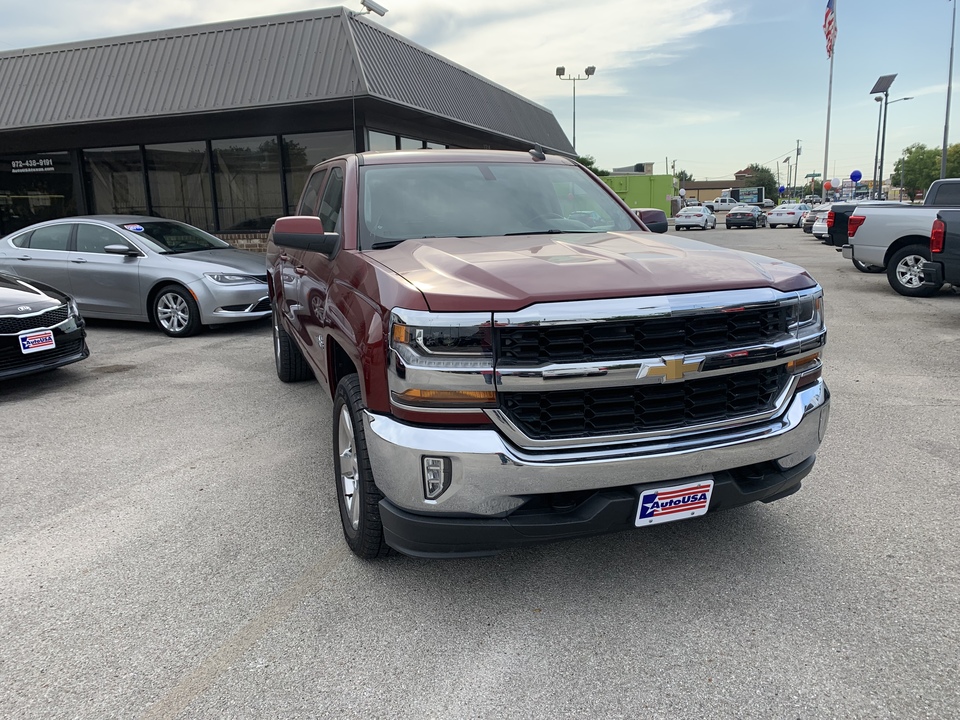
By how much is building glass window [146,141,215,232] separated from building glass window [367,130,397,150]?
3933 millimetres

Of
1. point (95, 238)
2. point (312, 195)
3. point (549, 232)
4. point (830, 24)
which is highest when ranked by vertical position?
point (830, 24)

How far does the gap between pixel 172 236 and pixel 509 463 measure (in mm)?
8508

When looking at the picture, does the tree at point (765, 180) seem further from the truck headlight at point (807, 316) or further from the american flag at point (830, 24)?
the truck headlight at point (807, 316)

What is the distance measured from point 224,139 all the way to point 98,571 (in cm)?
1480

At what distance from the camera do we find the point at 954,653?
8.04 feet

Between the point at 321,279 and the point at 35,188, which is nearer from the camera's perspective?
the point at 321,279

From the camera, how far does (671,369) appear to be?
250cm

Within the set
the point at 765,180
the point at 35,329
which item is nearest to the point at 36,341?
the point at 35,329

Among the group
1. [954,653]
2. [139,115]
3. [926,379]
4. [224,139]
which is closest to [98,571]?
[954,653]

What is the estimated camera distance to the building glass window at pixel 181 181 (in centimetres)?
1633

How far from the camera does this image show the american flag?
37.8 m

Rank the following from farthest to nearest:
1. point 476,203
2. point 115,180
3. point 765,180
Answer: point 765,180, point 115,180, point 476,203

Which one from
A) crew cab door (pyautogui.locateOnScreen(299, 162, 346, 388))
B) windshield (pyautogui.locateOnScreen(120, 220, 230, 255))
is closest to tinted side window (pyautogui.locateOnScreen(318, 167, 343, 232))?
crew cab door (pyautogui.locateOnScreen(299, 162, 346, 388))

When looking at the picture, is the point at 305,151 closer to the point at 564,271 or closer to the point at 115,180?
the point at 115,180
